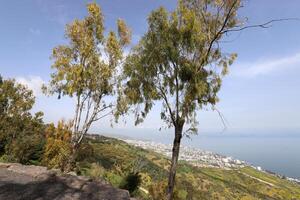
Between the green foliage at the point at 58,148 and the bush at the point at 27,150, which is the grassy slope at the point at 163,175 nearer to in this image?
the green foliage at the point at 58,148

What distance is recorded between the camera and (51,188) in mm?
11391

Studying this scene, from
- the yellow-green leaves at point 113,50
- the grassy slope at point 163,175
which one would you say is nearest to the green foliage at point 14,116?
the grassy slope at point 163,175

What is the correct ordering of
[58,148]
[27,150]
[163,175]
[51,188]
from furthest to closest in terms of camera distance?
[163,175]
[27,150]
[58,148]
[51,188]

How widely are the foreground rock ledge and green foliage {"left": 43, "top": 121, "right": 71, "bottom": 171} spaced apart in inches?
234

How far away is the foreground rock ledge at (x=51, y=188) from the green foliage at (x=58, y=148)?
19.5 feet

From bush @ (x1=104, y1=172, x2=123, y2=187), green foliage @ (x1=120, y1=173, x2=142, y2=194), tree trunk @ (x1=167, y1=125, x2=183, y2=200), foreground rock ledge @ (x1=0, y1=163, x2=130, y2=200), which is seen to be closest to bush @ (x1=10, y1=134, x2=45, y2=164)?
bush @ (x1=104, y1=172, x2=123, y2=187)

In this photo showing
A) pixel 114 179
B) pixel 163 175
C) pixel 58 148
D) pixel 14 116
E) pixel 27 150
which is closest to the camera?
pixel 114 179

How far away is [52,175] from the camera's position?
13.3 metres

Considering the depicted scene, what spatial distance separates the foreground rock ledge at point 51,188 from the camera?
10492 millimetres

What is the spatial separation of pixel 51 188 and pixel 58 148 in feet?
39.3

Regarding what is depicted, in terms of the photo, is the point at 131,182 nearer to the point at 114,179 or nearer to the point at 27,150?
the point at 114,179

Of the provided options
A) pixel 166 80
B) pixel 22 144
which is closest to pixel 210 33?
pixel 166 80

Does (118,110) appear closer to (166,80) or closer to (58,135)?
(166,80)

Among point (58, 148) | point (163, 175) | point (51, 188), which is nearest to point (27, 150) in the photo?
point (58, 148)
